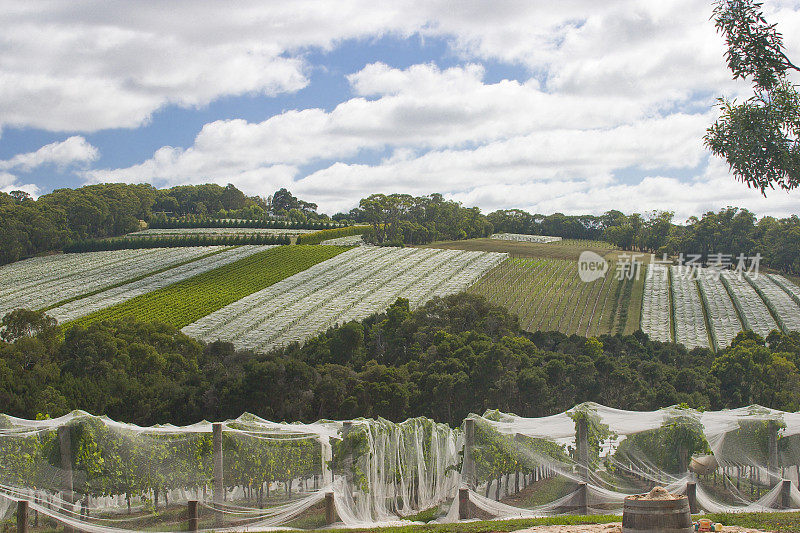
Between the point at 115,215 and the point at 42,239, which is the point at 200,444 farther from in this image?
the point at 115,215

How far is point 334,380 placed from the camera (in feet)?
113

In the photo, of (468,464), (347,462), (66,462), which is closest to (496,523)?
(468,464)

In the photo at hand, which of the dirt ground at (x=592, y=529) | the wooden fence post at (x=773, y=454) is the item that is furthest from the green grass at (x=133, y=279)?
the wooden fence post at (x=773, y=454)

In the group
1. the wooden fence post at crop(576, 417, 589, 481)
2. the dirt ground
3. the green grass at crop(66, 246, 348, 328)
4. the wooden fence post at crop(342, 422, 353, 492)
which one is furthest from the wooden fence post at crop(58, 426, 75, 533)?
the green grass at crop(66, 246, 348, 328)

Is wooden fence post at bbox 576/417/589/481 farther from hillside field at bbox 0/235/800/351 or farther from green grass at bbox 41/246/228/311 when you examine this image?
green grass at bbox 41/246/228/311

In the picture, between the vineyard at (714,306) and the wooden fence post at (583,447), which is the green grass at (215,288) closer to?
the vineyard at (714,306)

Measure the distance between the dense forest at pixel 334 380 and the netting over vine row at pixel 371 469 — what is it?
17832 millimetres

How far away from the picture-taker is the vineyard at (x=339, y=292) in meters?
56.4

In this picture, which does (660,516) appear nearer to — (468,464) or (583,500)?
(583,500)

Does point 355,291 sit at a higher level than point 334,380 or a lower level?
higher

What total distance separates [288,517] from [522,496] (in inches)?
157

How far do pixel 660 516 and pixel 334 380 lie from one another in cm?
2636

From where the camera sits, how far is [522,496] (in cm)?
1289

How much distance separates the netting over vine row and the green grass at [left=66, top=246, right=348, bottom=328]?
→ 145 ft
